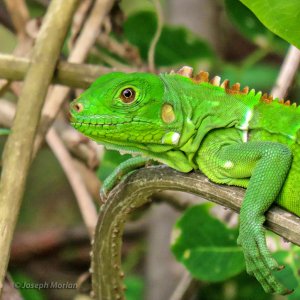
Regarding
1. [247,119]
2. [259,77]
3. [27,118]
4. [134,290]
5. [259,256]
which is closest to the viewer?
[259,256]

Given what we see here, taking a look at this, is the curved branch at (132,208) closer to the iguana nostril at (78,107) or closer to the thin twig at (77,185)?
the iguana nostril at (78,107)

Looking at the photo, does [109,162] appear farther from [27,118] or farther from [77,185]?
[27,118]

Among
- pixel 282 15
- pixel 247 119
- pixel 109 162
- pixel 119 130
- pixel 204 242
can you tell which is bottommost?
pixel 204 242

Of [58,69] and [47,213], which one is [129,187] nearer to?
[58,69]

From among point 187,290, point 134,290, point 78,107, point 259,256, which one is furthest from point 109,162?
point 134,290

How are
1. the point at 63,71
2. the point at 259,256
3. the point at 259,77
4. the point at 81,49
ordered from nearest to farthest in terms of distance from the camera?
the point at 259,256 → the point at 63,71 → the point at 81,49 → the point at 259,77

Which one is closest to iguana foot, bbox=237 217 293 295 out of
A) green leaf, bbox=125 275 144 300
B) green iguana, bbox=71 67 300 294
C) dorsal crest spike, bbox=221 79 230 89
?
green iguana, bbox=71 67 300 294

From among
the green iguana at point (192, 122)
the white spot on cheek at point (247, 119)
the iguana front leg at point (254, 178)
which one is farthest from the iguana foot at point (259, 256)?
the white spot on cheek at point (247, 119)
